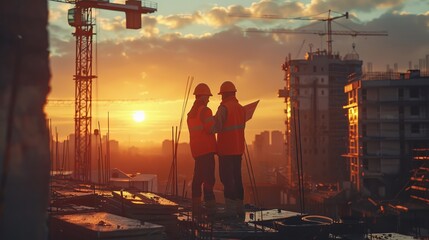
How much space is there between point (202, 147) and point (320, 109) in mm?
66515

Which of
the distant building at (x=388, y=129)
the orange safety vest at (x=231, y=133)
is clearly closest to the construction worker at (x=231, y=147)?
the orange safety vest at (x=231, y=133)

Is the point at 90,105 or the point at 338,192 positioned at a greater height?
the point at 90,105

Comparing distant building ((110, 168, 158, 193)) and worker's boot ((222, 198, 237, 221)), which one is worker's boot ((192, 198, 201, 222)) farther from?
distant building ((110, 168, 158, 193))

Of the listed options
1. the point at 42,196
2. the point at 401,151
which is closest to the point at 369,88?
the point at 401,151

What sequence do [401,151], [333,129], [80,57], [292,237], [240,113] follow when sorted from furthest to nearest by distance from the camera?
[333,129] → [401,151] → [80,57] → [240,113] → [292,237]

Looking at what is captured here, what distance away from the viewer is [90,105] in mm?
47250

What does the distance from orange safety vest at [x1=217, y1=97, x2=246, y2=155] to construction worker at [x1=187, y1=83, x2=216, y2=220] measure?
0.73 ft

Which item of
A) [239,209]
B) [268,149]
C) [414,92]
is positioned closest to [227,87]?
[239,209]

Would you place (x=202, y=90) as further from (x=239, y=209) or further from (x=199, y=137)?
(x=239, y=209)

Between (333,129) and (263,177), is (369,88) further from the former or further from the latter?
(263,177)

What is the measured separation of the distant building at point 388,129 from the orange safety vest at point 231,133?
129 ft

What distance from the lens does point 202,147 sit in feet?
46.1

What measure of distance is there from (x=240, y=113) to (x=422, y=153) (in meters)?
38.3

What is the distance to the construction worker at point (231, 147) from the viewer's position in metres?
14.1
